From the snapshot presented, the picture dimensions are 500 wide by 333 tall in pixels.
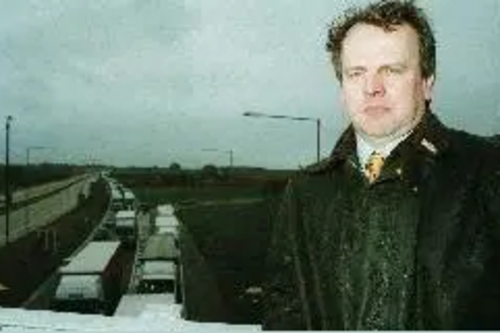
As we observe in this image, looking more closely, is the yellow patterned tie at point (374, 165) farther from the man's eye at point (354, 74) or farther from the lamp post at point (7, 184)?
the lamp post at point (7, 184)

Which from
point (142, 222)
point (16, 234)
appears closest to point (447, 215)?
point (16, 234)

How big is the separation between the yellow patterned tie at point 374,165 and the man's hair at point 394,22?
0.88 feet

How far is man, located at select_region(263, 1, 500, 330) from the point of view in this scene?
2.20 m

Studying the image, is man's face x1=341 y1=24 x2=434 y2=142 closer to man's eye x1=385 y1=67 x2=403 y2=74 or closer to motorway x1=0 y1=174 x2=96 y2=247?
man's eye x1=385 y1=67 x2=403 y2=74

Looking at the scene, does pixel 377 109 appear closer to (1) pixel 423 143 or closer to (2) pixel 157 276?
(1) pixel 423 143

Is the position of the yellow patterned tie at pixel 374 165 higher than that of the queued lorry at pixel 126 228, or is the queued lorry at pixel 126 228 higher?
the yellow patterned tie at pixel 374 165

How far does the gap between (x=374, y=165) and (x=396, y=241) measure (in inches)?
10.1

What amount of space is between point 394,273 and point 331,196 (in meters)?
0.35

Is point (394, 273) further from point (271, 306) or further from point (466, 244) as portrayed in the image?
point (271, 306)

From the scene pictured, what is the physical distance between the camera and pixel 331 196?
99.1 inches

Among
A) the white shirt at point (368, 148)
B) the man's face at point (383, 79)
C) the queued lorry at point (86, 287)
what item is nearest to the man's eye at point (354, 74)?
the man's face at point (383, 79)

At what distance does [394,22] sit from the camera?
2.37m

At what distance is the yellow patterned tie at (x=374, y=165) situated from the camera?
243 cm

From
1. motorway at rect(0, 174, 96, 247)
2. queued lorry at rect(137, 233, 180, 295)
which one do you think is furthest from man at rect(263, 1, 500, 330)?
motorway at rect(0, 174, 96, 247)
